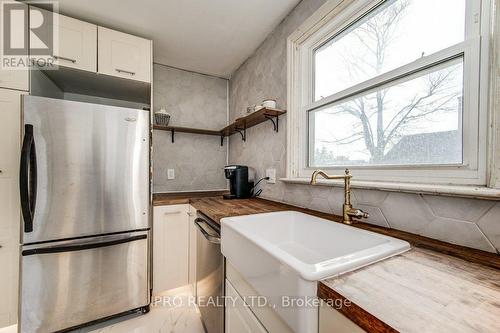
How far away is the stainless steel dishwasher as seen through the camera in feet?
3.22

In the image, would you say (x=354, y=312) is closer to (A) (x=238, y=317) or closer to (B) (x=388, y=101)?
(A) (x=238, y=317)

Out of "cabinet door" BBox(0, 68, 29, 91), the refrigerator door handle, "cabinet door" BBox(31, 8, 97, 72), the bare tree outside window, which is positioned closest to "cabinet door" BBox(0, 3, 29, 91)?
"cabinet door" BBox(0, 68, 29, 91)

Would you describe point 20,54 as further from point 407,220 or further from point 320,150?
point 407,220

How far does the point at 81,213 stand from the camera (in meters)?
1.25

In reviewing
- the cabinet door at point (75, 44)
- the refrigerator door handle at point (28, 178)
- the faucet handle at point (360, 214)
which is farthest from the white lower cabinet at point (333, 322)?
the cabinet door at point (75, 44)

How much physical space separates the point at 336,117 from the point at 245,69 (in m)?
1.27

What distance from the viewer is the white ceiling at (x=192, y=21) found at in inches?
54.0

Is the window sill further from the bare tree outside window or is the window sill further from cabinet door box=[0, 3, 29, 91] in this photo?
cabinet door box=[0, 3, 29, 91]

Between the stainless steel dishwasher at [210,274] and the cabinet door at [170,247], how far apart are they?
1.29ft

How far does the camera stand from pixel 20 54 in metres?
1.30

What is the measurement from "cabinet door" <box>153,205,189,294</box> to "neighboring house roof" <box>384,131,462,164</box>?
1.50m

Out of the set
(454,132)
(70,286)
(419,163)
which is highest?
(454,132)

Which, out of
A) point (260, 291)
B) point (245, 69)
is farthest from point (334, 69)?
point (260, 291)

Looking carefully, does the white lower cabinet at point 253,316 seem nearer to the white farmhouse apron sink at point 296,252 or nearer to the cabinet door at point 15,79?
the white farmhouse apron sink at point 296,252
